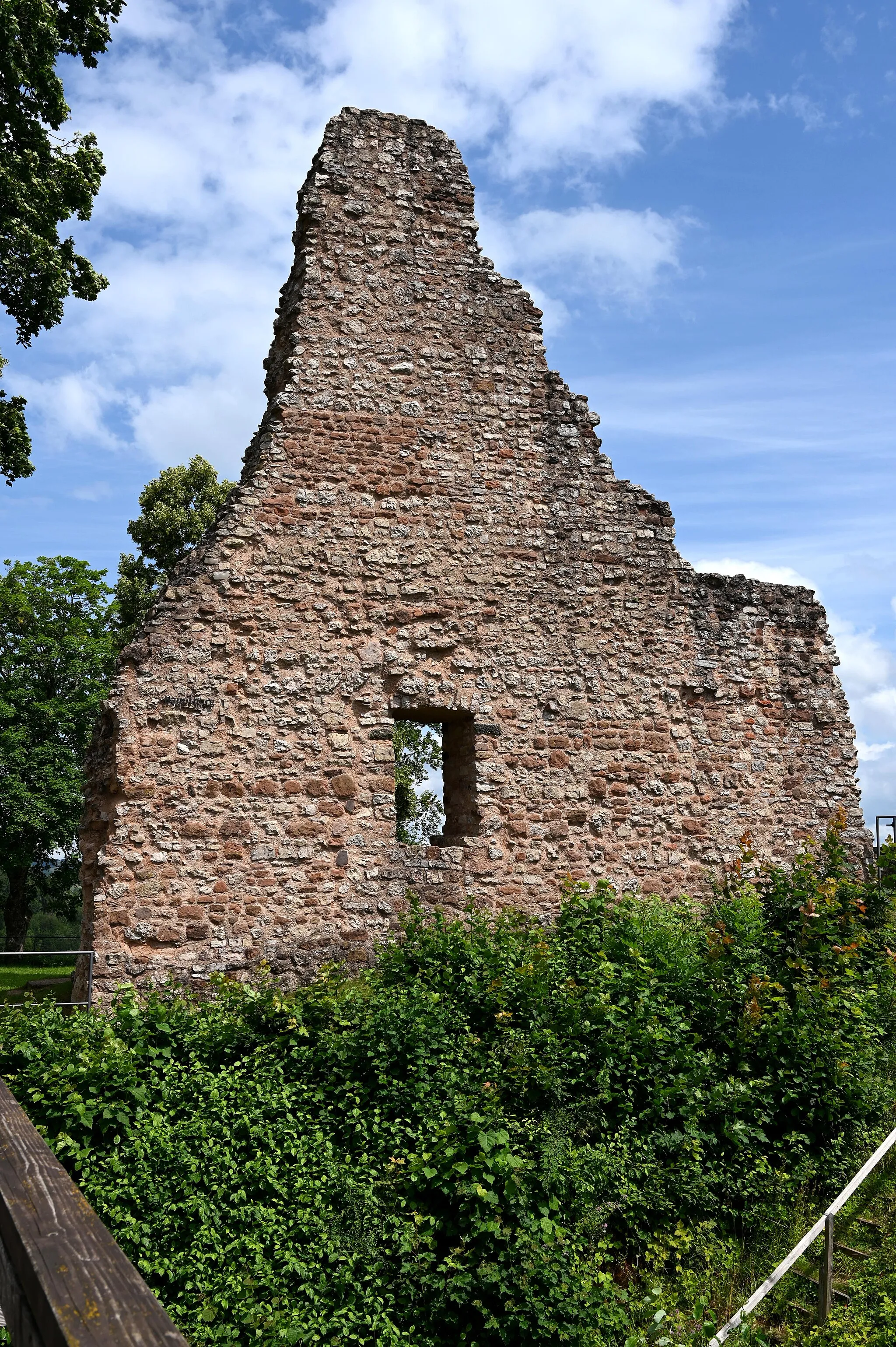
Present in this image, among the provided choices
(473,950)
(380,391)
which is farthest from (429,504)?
(473,950)

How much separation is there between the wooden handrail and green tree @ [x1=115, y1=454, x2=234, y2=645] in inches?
703

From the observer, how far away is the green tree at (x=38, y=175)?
980 cm

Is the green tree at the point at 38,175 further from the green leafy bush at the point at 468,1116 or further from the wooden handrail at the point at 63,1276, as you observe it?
the wooden handrail at the point at 63,1276

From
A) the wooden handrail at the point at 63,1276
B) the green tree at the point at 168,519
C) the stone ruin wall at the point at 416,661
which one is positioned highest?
the green tree at the point at 168,519

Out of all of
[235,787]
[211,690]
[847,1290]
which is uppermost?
[211,690]

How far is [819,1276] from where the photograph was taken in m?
5.56

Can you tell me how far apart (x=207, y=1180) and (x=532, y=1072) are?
207 cm

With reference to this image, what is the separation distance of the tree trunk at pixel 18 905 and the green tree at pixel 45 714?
0.07ft

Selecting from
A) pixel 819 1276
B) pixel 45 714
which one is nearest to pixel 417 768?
pixel 45 714

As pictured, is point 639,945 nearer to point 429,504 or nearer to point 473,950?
point 473,950

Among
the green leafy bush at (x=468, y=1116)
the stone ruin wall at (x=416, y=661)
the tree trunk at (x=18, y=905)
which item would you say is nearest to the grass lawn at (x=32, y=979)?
the tree trunk at (x=18, y=905)

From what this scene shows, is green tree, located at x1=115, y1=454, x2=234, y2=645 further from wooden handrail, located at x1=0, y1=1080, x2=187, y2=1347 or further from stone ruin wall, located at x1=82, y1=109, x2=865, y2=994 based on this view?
wooden handrail, located at x1=0, y1=1080, x2=187, y2=1347

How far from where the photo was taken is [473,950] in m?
7.24

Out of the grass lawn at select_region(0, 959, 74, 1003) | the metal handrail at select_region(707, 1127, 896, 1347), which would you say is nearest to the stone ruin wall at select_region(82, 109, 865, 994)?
the grass lawn at select_region(0, 959, 74, 1003)
